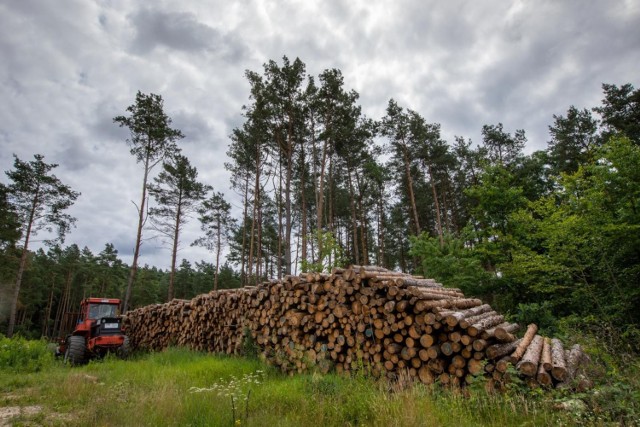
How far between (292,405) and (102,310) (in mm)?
11661

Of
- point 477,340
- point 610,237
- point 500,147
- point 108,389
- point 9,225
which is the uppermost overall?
point 500,147

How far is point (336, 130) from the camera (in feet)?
62.3

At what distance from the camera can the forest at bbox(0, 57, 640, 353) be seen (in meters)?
8.91

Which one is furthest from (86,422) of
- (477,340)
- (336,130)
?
(336,130)

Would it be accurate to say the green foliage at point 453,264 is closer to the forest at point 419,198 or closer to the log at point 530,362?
the forest at point 419,198

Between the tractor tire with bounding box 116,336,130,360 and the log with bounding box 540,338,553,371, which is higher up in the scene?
the log with bounding box 540,338,553,371

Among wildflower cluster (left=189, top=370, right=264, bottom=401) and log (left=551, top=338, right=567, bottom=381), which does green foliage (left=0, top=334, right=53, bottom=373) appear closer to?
wildflower cluster (left=189, top=370, right=264, bottom=401)

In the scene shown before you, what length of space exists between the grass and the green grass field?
0.5 inches

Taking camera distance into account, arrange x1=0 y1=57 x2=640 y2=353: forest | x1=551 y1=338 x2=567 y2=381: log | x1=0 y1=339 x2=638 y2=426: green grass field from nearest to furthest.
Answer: x1=0 y1=339 x2=638 y2=426: green grass field, x1=551 y1=338 x2=567 y2=381: log, x1=0 y1=57 x2=640 y2=353: forest

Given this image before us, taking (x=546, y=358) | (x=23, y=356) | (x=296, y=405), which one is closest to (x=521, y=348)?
(x=546, y=358)

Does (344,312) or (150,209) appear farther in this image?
(150,209)

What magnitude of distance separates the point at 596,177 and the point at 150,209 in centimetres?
2260

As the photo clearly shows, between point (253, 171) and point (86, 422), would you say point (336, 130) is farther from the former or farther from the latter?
point (86, 422)

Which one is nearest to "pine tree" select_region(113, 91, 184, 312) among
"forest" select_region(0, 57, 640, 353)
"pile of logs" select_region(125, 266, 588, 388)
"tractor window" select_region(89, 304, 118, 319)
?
"forest" select_region(0, 57, 640, 353)
